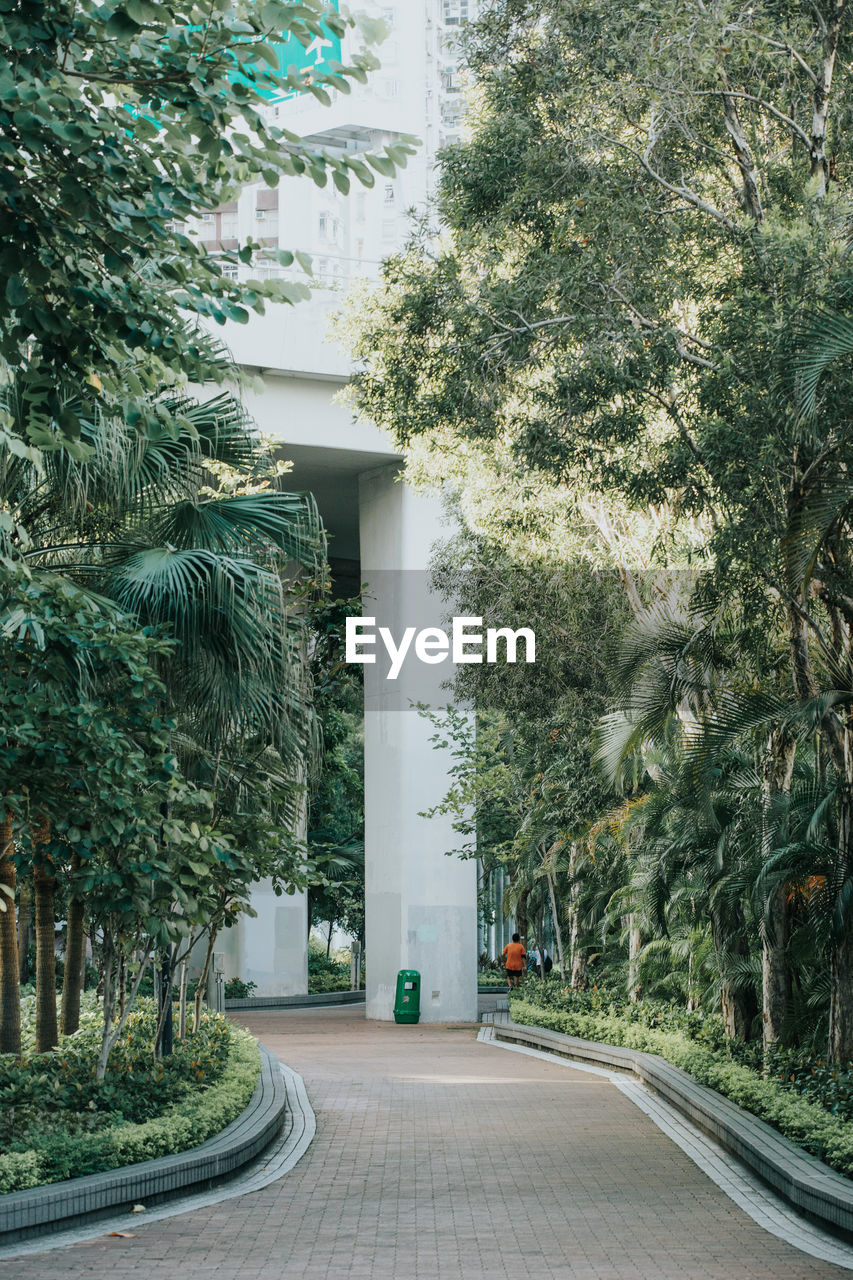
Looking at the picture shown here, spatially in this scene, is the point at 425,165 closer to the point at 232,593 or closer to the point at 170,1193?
the point at 232,593

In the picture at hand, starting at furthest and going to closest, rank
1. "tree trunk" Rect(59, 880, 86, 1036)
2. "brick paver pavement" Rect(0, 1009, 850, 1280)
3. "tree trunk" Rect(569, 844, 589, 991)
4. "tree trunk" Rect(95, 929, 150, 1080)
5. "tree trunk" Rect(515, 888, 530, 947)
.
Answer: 1. "tree trunk" Rect(515, 888, 530, 947)
2. "tree trunk" Rect(569, 844, 589, 991)
3. "tree trunk" Rect(59, 880, 86, 1036)
4. "tree trunk" Rect(95, 929, 150, 1080)
5. "brick paver pavement" Rect(0, 1009, 850, 1280)

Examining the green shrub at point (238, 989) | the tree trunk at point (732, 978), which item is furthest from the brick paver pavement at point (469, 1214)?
the green shrub at point (238, 989)

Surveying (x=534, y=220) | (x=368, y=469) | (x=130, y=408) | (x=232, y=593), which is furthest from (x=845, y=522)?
(x=368, y=469)

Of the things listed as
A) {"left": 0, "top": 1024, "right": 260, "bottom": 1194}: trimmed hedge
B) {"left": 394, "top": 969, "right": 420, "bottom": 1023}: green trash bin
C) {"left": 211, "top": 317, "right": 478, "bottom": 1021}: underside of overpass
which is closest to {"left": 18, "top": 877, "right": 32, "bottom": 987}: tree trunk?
{"left": 211, "top": 317, "right": 478, "bottom": 1021}: underside of overpass

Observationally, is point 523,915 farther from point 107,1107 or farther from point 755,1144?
point 107,1107

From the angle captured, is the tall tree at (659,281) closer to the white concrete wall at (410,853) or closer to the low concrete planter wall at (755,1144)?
the low concrete planter wall at (755,1144)

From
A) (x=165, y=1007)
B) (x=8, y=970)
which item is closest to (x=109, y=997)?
(x=165, y=1007)

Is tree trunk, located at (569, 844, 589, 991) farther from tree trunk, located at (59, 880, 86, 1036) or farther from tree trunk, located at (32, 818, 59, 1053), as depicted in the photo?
tree trunk, located at (32, 818, 59, 1053)

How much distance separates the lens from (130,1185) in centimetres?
842

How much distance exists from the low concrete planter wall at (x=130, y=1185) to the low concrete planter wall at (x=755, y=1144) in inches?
137

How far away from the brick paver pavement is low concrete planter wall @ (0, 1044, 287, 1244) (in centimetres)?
33

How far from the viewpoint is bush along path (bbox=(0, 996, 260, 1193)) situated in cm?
844

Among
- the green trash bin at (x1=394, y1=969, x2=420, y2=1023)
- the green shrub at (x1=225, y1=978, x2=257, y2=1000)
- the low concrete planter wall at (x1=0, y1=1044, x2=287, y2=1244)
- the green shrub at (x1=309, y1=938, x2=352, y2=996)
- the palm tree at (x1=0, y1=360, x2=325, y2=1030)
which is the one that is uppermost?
the palm tree at (x1=0, y1=360, x2=325, y2=1030)

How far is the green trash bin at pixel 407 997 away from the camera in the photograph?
1043 inches
